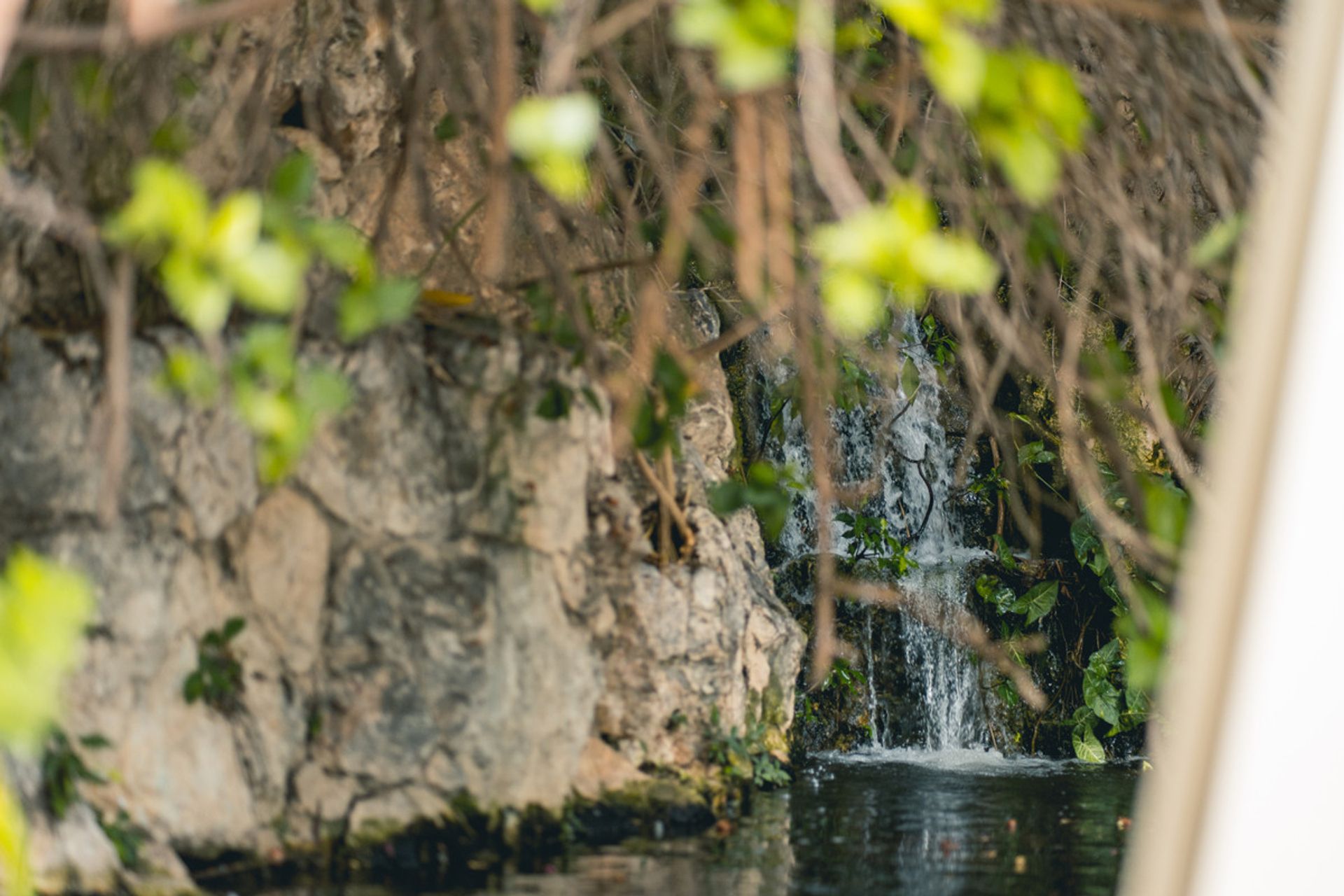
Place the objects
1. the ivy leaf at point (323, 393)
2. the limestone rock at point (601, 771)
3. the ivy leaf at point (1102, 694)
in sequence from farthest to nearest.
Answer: the ivy leaf at point (1102, 694), the limestone rock at point (601, 771), the ivy leaf at point (323, 393)

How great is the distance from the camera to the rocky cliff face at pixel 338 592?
3293 mm

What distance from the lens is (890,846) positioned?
4.23 meters

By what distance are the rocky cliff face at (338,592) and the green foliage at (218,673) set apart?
0.03 metres

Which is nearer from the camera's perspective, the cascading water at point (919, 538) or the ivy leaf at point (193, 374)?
the ivy leaf at point (193, 374)

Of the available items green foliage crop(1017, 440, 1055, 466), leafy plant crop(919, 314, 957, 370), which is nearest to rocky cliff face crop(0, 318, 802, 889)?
leafy plant crop(919, 314, 957, 370)

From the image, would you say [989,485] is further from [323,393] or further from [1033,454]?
[323,393]

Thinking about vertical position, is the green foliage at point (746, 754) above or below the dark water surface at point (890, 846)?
above

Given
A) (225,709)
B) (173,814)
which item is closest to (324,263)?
(225,709)

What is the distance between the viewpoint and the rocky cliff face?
3.29m

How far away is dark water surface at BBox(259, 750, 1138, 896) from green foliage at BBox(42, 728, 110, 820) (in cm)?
75

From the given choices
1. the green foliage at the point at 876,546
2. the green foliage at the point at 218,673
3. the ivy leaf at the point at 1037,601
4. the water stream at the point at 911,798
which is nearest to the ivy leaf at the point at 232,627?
the green foliage at the point at 218,673

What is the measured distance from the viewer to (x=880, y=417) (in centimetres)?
828

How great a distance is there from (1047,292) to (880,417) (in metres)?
5.73

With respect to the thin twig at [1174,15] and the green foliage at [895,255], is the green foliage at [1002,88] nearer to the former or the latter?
the green foliage at [895,255]
